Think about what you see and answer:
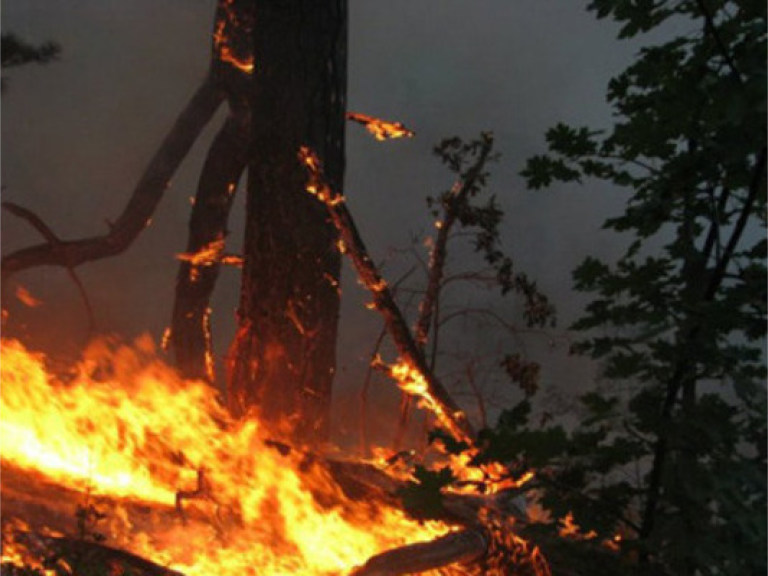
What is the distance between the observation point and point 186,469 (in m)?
3.91

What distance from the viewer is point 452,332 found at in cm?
2669

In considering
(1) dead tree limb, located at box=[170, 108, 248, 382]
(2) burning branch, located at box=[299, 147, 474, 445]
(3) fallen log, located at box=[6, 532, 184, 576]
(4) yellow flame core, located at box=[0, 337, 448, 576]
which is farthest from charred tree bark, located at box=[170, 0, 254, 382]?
(3) fallen log, located at box=[6, 532, 184, 576]

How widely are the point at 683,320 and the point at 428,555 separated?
168 centimetres

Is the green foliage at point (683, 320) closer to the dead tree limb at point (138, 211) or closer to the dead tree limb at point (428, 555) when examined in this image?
the dead tree limb at point (428, 555)

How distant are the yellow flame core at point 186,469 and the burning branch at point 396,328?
0.86 m

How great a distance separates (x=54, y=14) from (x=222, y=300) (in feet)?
28.2

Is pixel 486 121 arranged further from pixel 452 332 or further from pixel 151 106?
pixel 151 106

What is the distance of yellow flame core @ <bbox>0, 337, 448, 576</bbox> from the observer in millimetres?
3432

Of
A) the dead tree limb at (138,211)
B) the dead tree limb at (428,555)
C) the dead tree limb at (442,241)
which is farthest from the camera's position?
the dead tree limb at (138,211)

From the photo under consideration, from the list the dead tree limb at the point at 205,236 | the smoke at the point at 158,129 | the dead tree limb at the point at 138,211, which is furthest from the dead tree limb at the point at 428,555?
the smoke at the point at 158,129

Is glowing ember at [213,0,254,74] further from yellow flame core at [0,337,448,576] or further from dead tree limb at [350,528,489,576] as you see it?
dead tree limb at [350,528,489,576]

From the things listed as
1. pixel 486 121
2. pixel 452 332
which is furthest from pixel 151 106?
pixel 452 332

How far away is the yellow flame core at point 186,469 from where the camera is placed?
3.43 metres

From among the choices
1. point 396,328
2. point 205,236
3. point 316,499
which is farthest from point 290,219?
point 205,236
